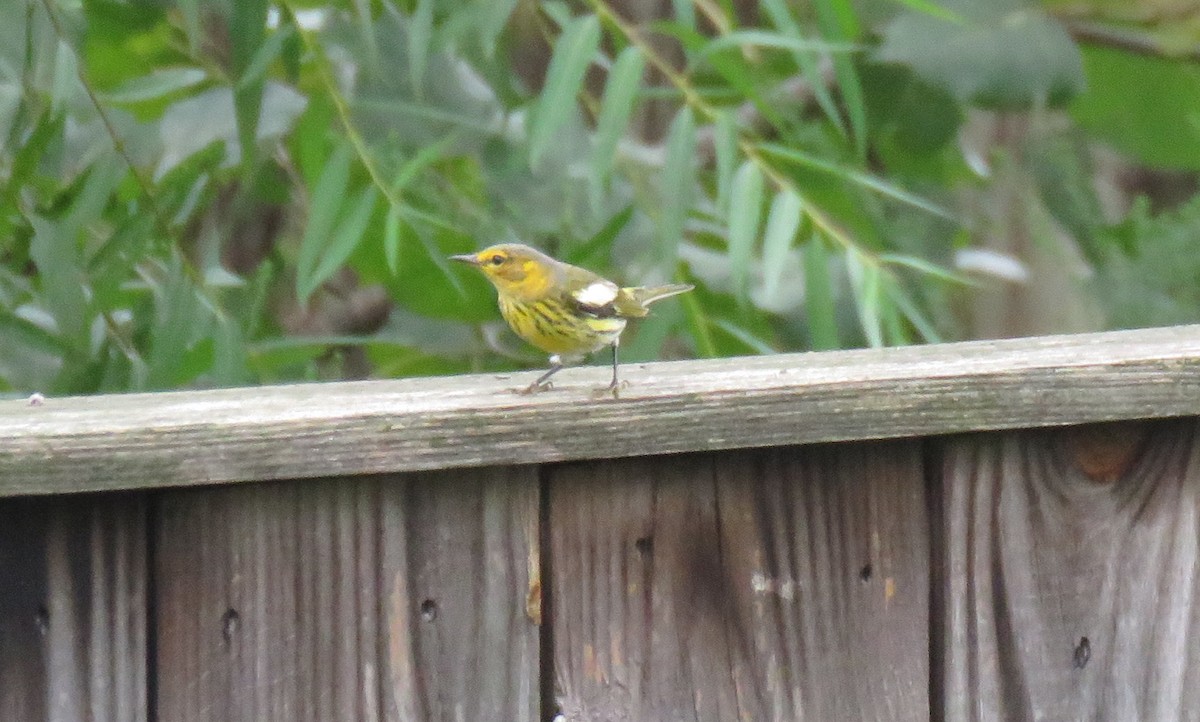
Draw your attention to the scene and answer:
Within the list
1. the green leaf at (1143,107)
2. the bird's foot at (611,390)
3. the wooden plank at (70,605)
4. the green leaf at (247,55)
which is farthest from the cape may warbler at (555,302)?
the green leaf at (1143,107)

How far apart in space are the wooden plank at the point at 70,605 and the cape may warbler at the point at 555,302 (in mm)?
1369

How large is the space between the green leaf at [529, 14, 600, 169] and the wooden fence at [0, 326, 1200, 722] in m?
1.22

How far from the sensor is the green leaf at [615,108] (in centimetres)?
294

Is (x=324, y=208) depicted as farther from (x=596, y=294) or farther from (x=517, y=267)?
(x=596, y=294)

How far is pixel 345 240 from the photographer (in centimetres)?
282

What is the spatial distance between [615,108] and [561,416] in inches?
60.1

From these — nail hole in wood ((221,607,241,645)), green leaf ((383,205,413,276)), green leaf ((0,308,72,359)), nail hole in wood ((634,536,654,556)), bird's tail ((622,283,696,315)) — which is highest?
green leaf ((383,205,413,276))

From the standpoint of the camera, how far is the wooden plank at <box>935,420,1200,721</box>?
5.54 ft

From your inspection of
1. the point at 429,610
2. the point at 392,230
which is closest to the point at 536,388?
the point at 429,610

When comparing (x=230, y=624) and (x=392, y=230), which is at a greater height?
(x=392, y=230)

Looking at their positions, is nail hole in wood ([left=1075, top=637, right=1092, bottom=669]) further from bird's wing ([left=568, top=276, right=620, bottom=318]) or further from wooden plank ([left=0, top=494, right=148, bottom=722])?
bird's wing ([left=568, top=276, right=620, bottom=318])

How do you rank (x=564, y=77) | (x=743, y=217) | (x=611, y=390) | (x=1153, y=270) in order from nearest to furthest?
(x=611, y=390) < (x=564, y=77) < (x=743, y=217) < (x=1153, y=270)

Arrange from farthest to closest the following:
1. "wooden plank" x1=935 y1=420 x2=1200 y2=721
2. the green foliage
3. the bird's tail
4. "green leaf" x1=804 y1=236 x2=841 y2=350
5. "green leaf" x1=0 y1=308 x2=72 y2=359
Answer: the green foliage → "green leaf" x1=804 y1=236 x2=841 y2=350 → the bird's tail → "green leaf" x1=0 y1=308 x2=72 y2=359 → "wooden plank" x1=935 y1=420 x2=1200 y2=721

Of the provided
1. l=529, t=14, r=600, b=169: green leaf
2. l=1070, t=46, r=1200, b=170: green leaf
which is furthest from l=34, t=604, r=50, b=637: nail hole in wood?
l=1070, t=46, r=1200, b=170: green leaf
